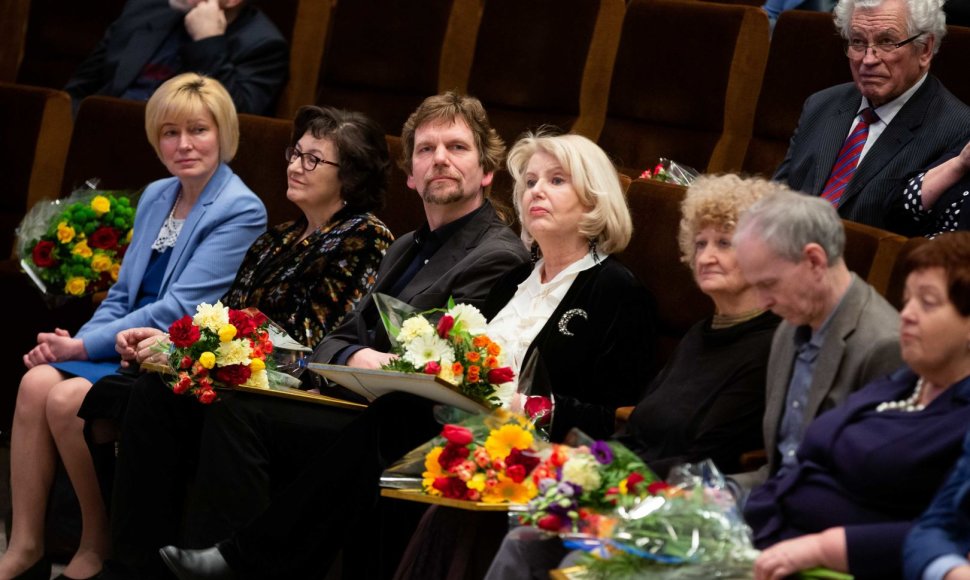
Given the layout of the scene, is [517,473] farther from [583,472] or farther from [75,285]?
[75,285]

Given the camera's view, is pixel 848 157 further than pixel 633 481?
Yes

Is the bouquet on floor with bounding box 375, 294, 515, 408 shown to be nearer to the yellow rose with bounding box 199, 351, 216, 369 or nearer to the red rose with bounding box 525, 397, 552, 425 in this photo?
the red rose with bounding box 525, 397, 552, 425

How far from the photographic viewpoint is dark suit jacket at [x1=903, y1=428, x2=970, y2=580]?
1585mm

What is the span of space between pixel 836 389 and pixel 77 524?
1.85 m

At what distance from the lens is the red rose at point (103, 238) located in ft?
11.4

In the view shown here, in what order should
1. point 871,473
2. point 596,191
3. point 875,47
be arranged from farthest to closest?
point 875,47 < point 596,191 < point 871,473

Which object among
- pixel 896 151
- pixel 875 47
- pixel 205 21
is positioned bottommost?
pixel 205 21

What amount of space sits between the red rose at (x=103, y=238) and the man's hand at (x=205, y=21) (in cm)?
86

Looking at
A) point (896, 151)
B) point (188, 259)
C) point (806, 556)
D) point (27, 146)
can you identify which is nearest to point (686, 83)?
point (896, 151)

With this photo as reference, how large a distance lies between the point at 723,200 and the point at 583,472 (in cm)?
56

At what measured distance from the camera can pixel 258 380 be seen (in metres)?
2.65

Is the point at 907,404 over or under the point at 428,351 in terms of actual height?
over

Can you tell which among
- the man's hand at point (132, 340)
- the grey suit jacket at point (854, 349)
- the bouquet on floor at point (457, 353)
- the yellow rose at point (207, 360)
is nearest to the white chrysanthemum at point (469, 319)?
the bouquet on floor at point (457, 353)

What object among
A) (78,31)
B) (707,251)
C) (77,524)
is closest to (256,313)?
(77,524)
